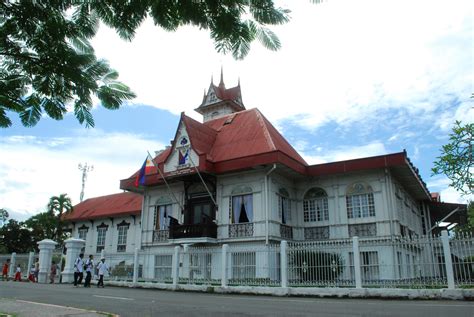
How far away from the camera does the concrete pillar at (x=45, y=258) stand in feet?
74.1

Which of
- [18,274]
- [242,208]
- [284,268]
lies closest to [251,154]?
[242,208]

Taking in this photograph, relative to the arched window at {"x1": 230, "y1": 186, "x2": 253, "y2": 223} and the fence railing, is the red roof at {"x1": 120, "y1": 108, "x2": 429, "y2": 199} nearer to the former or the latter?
the arched window at {"x1": 230, "y1": 186, "x2": 253, "y2": 223}

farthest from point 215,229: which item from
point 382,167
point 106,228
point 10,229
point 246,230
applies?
point 10,229

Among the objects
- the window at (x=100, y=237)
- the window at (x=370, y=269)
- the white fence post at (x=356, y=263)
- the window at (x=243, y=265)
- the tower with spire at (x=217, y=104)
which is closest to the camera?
the white fence post at (x=356, y=263)

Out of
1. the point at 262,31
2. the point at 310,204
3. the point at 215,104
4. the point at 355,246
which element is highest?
the point at 215,104

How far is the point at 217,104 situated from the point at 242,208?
17.5 m

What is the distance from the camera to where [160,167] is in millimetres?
23938

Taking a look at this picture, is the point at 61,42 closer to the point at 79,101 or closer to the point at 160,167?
the point at 79,101

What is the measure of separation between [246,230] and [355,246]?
317 inches

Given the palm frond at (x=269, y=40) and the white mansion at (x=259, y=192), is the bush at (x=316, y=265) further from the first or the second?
the palm frond at (x=269, y=40)

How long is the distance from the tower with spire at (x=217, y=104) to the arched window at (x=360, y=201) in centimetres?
1793

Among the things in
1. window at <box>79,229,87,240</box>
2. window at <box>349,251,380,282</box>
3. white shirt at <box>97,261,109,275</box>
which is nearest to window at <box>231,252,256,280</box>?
window at <box>349,251,380,282</box>

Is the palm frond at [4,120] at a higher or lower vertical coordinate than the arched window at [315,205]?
lower

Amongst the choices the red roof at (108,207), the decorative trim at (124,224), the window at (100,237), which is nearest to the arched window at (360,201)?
the red roof at (108,207)
